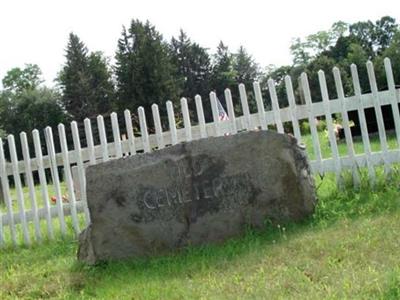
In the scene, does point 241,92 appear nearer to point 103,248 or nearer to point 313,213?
point 313,213

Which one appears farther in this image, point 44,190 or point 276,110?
point 44,190

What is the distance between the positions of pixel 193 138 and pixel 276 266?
307 cm

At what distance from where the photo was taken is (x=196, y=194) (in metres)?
5.91

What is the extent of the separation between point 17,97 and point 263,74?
41963mm

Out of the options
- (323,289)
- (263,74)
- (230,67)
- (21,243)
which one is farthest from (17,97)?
(323,289)

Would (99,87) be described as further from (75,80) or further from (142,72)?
(142,72)

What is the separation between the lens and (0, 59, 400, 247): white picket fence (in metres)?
6.76

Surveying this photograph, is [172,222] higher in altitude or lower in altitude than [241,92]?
lower

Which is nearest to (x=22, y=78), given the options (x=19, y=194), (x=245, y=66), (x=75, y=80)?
(x=75, y=80)

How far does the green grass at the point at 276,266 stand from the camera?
13.2 ft

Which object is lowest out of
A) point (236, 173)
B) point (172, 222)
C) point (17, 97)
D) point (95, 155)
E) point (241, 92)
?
point (172, 222)

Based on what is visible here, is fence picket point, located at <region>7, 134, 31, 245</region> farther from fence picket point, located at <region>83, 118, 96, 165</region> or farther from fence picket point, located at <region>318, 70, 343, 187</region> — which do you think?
fence picket point, located at <region>318, 70, 343, 187</region>

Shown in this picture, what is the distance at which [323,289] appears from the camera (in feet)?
12.6

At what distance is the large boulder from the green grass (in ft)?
0.63
